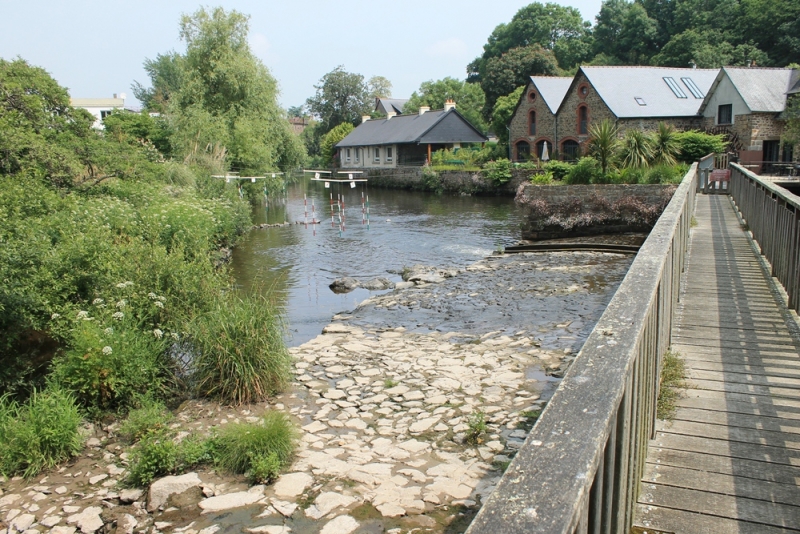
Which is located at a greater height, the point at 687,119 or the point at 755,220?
the point at 687,119

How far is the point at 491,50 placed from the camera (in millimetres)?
77000

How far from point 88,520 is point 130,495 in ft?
1.19

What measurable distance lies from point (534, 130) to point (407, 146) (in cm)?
1486

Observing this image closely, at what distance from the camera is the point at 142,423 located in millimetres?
6066

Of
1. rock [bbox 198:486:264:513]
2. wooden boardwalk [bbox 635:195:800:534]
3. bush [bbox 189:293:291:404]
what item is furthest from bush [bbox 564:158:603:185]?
rock [bbox 198:486:264:513]

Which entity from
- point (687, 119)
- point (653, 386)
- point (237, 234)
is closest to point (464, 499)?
point (653, 386)

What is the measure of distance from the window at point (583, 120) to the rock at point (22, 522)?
3923 cm

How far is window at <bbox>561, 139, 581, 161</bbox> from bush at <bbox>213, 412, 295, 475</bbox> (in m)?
39.2

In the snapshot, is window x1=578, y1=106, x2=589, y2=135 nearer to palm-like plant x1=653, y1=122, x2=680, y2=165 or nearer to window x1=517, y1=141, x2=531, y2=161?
window x1=517, y1=141, x2=531, y2=161

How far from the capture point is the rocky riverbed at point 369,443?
4586 millimetres

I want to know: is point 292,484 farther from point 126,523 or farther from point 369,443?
point 126,523

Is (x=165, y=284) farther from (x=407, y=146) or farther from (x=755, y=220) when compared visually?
(x=407, y=146)

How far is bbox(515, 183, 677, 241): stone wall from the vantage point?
20.1m

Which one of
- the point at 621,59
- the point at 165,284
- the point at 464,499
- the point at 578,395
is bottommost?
the point at 464,499
